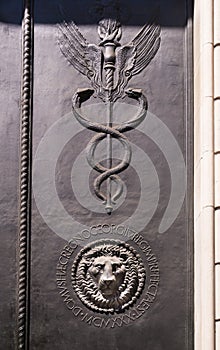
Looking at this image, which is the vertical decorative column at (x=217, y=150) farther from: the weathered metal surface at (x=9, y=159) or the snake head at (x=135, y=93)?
the weathered metal surface at (x=9, y=159)

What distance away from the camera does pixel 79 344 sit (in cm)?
968

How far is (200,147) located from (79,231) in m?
1.19

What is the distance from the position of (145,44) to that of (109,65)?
349mm

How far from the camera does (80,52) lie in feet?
33.4

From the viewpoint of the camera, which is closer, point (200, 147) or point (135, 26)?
point (200, 147)

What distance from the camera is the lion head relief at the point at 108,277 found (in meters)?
9.73

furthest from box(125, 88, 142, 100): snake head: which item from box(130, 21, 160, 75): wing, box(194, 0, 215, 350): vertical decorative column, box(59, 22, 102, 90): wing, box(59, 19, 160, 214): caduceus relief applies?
box(194, 0, 215, 350): vertical decorative column

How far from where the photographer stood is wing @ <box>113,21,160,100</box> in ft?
33.3

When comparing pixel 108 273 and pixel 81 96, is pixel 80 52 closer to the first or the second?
pixel 81 96

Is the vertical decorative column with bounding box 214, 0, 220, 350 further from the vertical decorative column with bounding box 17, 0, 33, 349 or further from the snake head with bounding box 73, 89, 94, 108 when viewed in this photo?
the vertical decorative column with bounding box 17, 0, 33, 349

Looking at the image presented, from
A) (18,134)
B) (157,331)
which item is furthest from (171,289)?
(18,134)

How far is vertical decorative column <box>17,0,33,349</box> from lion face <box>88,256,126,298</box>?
544 mm

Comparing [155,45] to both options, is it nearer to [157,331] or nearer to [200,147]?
[200,147]

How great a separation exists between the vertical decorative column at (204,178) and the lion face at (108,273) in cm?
62
